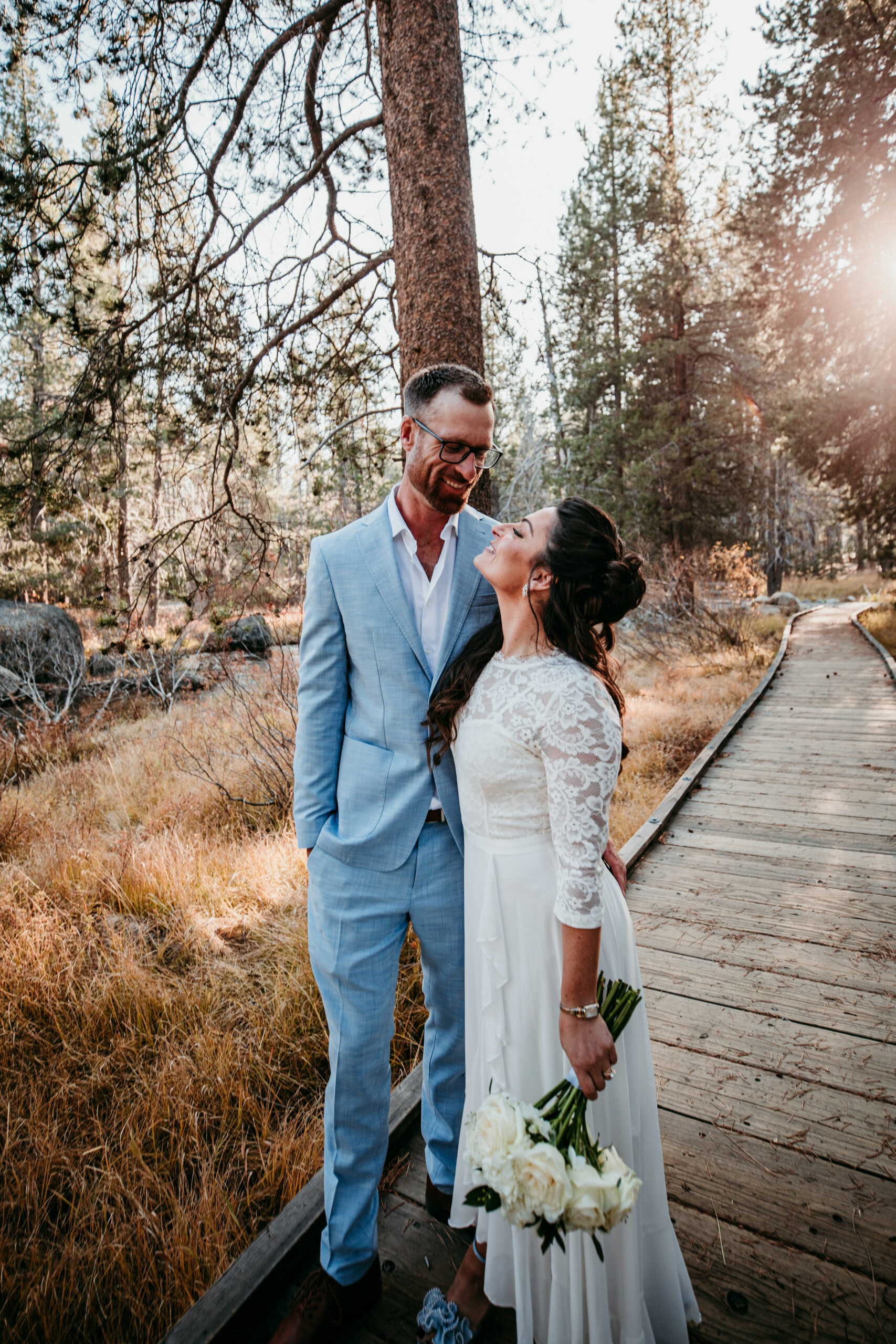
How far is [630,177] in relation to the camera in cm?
1680

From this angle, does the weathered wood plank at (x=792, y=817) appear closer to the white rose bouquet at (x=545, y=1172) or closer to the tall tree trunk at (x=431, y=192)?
the tall tree trunk at (x=431, y=192)

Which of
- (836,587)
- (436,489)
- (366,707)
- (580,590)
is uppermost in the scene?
(436,489)

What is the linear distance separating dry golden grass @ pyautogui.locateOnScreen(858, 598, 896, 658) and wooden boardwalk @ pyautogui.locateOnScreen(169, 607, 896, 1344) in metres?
8.08

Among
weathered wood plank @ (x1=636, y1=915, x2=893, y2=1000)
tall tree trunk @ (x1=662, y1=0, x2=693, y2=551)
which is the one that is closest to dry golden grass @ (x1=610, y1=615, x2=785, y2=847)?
weathered wood plank @ (x1=636, y1=915, x2=893, y2=1000)

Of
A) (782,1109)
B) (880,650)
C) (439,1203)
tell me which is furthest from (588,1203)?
(880,650)

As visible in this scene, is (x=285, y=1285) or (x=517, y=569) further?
(x=285, y=1285)

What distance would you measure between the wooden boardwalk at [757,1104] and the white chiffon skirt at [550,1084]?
0.73 ft

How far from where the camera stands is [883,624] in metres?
14.2

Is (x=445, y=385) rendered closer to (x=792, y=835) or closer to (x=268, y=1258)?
(x=268, y=1258)

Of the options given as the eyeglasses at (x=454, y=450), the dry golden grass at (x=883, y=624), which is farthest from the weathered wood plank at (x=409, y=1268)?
the dry golden grass at (x=883, y=624)

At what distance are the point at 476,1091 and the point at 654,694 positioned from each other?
25.5 feet

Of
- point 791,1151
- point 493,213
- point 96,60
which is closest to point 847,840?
point 791,1151

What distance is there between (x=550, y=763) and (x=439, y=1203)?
1.49 m

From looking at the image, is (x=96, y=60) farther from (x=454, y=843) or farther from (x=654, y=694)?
(x=654, y=694)
